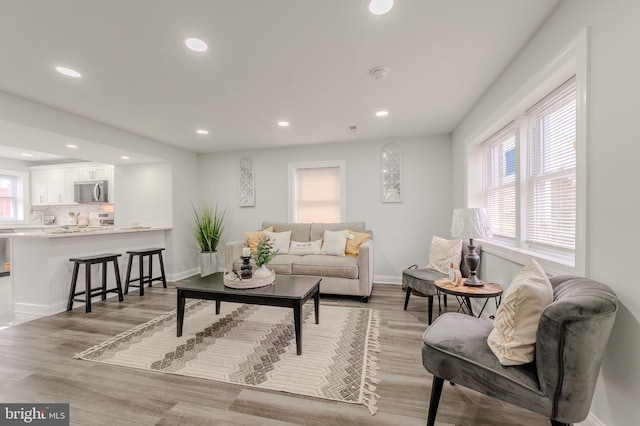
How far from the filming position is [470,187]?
3.55m

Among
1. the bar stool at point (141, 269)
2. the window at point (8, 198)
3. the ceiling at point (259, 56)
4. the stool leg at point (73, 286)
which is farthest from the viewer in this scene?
the window at point (8, 198)

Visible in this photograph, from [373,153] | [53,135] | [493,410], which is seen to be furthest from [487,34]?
[53,135]

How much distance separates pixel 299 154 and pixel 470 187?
114 inches

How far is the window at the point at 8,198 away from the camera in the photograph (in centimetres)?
603

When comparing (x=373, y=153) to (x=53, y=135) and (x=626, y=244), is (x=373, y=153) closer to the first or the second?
(x=626, y=244)

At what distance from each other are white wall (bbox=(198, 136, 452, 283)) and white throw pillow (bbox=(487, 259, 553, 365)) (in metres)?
3.30

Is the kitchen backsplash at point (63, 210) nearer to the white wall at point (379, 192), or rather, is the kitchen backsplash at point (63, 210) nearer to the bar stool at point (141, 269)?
the bar stool at point (141, 269)

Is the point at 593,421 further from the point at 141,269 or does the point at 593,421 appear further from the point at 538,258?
the point at 141,269

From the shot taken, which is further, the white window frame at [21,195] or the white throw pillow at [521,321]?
the white window frame at [21,195]

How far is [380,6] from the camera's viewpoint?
1646mm

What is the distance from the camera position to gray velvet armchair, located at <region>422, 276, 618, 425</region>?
1.10 m

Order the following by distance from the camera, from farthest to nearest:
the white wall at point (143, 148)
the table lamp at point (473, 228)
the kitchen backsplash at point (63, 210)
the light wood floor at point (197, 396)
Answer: the kitchen backsplash at point (63, 210) < the white wall at point (143, 148) < the table lamp at point (473, 228) < the light wood floor at point (197, 396)

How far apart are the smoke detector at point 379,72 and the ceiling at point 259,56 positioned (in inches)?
2.6

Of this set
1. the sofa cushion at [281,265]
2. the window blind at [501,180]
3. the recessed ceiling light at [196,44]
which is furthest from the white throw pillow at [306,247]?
the recessed ceiling light at [196,44]
